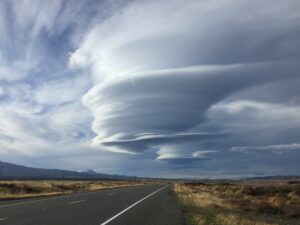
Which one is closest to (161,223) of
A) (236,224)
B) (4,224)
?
(236,224)

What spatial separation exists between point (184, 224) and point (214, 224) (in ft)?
4.25

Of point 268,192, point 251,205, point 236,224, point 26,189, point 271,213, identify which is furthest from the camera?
point 268,192

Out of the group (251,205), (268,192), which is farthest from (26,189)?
(268,192)

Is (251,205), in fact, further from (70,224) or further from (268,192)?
(268,192)

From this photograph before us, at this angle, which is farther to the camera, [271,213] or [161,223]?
[271,213]

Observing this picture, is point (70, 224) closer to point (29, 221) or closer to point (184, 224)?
point (29, 221)

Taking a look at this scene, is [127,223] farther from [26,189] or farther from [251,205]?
[26,189]

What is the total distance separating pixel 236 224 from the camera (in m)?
16.2

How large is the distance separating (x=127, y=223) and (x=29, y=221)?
3.51 metres

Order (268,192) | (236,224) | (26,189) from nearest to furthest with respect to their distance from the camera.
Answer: (236,224)
(26,189)
(268,192)

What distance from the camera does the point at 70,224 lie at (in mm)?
13883

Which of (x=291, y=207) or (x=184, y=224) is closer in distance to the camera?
(x=184, y=224)

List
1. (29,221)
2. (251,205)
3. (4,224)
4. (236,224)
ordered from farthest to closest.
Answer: (251,205)
(236,224)
(29,221)
(4,224)

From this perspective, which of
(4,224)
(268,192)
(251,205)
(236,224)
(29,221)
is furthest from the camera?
(268,192)
